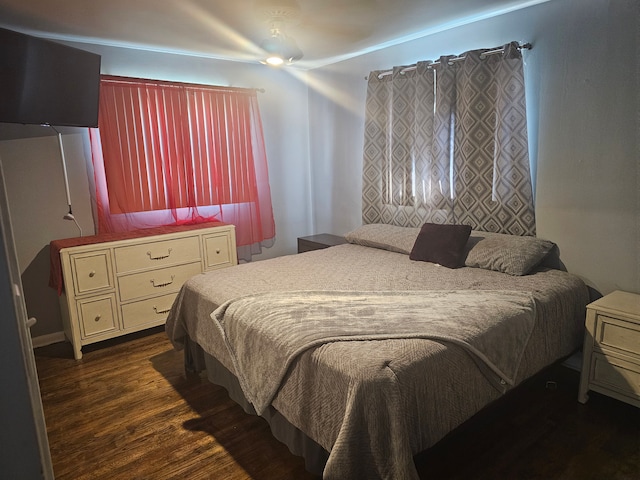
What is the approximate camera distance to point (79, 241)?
10.1ft

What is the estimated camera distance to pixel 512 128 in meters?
2.78

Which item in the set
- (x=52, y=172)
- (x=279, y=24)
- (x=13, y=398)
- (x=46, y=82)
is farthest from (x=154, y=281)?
(x=13, y=398)

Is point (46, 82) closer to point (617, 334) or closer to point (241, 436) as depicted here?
point (241, 436)

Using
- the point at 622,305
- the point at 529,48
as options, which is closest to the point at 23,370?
the point at 622,305

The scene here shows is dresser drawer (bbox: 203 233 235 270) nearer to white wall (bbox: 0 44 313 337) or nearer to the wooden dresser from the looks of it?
the wooden dresser

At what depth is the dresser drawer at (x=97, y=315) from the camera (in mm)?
3014

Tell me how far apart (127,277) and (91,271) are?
257mm

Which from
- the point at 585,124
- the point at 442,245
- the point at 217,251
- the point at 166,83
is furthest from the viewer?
the point at 217,251

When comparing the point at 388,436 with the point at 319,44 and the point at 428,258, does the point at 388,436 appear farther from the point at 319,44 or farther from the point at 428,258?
the point at 319,44

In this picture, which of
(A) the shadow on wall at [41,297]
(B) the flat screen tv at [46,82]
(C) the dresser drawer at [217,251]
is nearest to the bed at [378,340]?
(C) the dresser drawer at [217,251]

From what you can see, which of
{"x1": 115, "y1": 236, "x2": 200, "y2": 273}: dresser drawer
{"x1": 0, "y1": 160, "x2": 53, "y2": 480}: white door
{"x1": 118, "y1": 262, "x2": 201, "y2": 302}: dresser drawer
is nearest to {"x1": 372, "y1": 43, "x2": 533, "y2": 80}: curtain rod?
{"x1": 115, "y1": 236, "x2": 200, "y2": 273}: dresser drawer

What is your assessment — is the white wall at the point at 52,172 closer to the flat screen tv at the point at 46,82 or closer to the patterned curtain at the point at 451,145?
the flat screen tv at the point at 46,82

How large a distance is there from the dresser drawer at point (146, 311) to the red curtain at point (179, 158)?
27.2 inches

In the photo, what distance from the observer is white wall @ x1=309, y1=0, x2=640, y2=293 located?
229 centimetres
